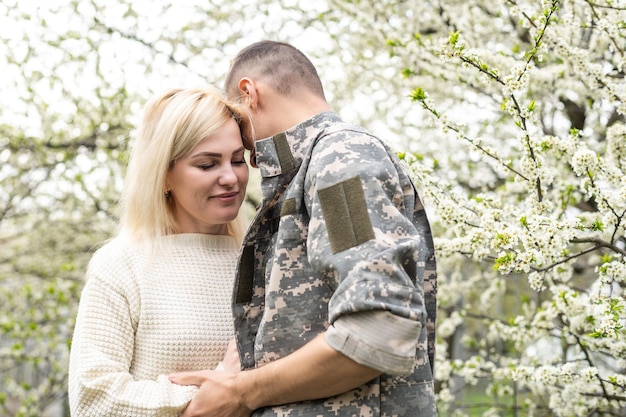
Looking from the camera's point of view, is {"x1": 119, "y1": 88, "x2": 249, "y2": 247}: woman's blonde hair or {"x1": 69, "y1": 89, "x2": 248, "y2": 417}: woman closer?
{"x1": 69, "y1": 89, "x2": 248, "y2": 417}: woman

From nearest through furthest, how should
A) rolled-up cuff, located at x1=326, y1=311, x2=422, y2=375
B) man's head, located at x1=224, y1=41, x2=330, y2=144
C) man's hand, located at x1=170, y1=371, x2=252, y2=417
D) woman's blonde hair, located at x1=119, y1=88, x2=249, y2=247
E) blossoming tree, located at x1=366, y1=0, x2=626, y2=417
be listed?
rolled-up cuff, located at x1=326, y1=311, x2=422, y2=375
man's hand, located at x1=170, y1=371, x2=252, y2=417
man's head, located at x1=224, y1=41, x2=330, y2=144
woman's blonde hair, located at x1=119, y1=88, x2=249, y2=247
blossoming tree, located at x1=366, y1=0, x2=626, y2=417

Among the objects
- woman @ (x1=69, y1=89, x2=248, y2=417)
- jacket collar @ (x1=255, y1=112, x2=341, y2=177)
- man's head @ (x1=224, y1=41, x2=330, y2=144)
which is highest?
man's head @ (x1=224, y1=41, x2=330, y2=144)

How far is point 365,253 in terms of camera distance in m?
1.56

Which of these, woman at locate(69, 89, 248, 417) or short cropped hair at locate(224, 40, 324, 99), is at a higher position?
short cropped hair at locate(224, 40, 324, 99)

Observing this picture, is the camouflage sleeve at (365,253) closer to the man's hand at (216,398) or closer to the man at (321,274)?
Result: the man at (321,274)

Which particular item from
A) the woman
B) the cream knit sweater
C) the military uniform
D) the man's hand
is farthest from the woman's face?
the man's hand

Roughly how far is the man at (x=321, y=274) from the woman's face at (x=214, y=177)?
0.26m

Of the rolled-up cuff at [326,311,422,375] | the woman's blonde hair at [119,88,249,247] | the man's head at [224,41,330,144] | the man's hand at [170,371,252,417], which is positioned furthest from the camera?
the woman's blonde hair at [119,88,249,247]

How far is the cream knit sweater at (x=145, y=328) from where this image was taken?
6.74 ft

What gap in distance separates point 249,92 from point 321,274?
691mm

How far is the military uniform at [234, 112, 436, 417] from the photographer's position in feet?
5.08

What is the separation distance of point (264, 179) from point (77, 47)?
5.04m

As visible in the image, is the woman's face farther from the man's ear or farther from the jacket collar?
the jacket collar

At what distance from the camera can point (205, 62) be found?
6.80 metres
